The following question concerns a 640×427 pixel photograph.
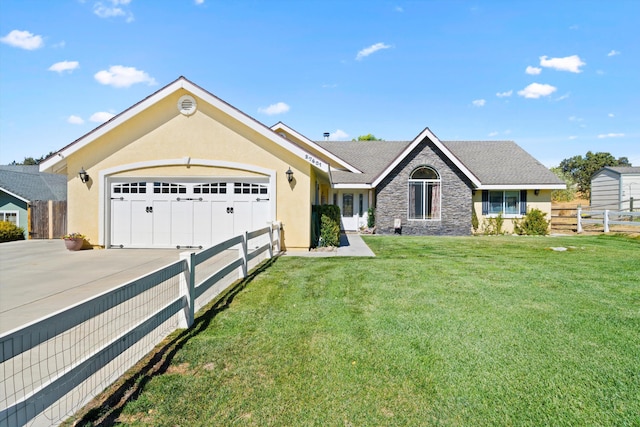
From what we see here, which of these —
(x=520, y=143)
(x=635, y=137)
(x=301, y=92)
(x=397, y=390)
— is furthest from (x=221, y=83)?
(x=635, y=137)

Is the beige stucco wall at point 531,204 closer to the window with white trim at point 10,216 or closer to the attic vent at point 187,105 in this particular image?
the attic vent at point 187,105

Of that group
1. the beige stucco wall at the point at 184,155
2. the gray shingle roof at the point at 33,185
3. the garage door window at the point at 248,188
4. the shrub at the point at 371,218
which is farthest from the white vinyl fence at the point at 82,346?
the gray shingle roof at the point at 33,185

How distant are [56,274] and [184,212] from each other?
464 cm

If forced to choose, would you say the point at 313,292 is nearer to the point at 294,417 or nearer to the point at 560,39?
the point at 294,417

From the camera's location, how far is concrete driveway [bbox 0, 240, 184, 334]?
18.6 ft

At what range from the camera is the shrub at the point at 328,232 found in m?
13.0

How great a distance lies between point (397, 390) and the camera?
10.5 feet

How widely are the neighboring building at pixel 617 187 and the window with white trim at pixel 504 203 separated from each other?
7691mm

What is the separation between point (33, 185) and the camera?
2022cm

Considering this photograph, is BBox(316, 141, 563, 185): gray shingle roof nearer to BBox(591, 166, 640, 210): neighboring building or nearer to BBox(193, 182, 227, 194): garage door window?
BBox(591, 166, 640, 210): neighboring building

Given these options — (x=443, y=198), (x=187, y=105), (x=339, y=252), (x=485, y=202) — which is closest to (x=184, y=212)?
(x=187, y=105)

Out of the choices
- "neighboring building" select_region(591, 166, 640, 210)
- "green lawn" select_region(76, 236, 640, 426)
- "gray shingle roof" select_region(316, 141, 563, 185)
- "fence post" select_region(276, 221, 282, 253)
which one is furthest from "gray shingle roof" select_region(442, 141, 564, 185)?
"green lawn" select_region(76, 236, 640, 426)

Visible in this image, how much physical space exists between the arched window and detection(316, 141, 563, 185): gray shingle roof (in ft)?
4.98

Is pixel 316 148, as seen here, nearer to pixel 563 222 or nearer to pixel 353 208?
pixel 353 208
